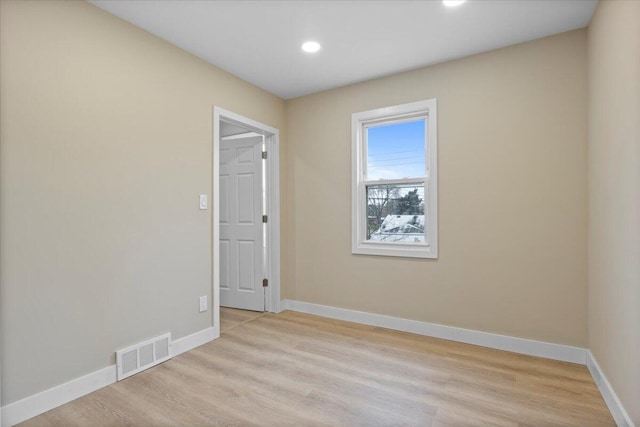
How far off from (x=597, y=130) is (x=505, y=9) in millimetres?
1036

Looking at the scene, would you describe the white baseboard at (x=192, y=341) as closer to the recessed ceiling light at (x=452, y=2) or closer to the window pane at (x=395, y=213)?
the window pane at (x=395, y=213)

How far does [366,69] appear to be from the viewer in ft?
10.4

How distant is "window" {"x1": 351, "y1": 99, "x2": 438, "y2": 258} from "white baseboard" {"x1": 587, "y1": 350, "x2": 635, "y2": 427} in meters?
1.31

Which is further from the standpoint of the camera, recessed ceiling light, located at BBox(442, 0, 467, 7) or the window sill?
the window sill

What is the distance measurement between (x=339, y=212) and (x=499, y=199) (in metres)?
1.56

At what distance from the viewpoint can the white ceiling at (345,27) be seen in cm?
221

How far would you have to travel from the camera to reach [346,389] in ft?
7.02

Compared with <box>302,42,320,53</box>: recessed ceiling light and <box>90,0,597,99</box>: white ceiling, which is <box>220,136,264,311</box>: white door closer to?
<box>90,0,597,99</box>: white ceiling

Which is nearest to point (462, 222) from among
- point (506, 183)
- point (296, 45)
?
point (506, 183)

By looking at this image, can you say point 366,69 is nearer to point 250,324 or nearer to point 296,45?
point 296,45

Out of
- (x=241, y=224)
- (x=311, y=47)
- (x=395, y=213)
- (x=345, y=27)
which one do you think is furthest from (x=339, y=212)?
(x=345, y=27)

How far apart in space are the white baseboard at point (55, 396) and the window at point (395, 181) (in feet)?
7.75

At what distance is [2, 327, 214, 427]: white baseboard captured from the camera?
5.80 ft

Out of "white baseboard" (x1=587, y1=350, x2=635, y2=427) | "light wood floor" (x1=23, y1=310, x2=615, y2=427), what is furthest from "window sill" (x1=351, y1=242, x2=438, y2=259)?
"white baseboard" (x1=587, y1=350, x2=635, y2=427)
